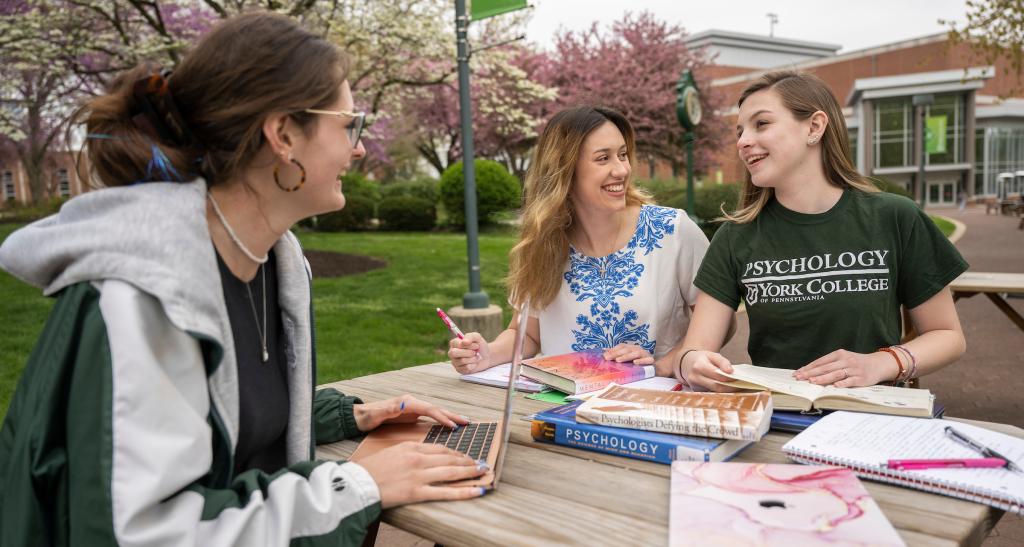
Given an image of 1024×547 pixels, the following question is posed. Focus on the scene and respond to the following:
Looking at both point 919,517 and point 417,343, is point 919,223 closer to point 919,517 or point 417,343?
point 919,517

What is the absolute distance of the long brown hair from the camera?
1.33 metres

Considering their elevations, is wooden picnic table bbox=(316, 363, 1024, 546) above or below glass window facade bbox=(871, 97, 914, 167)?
below

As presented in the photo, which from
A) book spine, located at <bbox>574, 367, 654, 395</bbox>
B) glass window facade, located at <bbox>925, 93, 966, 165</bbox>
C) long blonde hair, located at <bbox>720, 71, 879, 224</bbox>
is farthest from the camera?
glass window facade, located at <bbox>925, 93, 966, 165</bbox>

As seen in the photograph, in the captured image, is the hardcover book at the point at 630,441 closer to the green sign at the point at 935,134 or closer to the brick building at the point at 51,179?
the brick building at the point at 51,179

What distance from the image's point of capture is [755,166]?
224cm

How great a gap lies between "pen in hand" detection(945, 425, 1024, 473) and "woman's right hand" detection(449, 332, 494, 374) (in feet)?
4.21

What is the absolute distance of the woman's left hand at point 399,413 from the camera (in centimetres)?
173

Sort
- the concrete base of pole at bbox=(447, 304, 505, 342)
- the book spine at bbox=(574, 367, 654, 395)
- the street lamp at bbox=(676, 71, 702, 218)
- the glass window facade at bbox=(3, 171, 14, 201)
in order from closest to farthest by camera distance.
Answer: the book spine at bbox=(574, 367, 654, 395) → the concrete base of pole at bbox=(447, 304, 505, 342) → the street lamp at bbox=(676, 71, 702, 218) → the glass window facade at bbox=(3, 171, 14, 201)

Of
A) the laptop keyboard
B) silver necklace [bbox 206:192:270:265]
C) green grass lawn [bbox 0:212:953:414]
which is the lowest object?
green grass lawn [bbox 0:212:953:414]

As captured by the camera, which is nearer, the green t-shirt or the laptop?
the laptop

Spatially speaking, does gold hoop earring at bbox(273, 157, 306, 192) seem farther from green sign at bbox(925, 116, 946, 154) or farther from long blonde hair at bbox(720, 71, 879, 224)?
green sign at bbox(925, 116, 946, 154)

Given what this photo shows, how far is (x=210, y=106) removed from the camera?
1.36 metres

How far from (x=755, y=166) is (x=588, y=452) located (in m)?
1.16

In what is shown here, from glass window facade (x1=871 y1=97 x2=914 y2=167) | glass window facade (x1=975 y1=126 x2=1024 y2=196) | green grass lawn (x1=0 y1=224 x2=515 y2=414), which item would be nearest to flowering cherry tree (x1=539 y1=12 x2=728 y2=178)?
green grass lawn (x1=0 y1=224 x2=515 y2=414)
